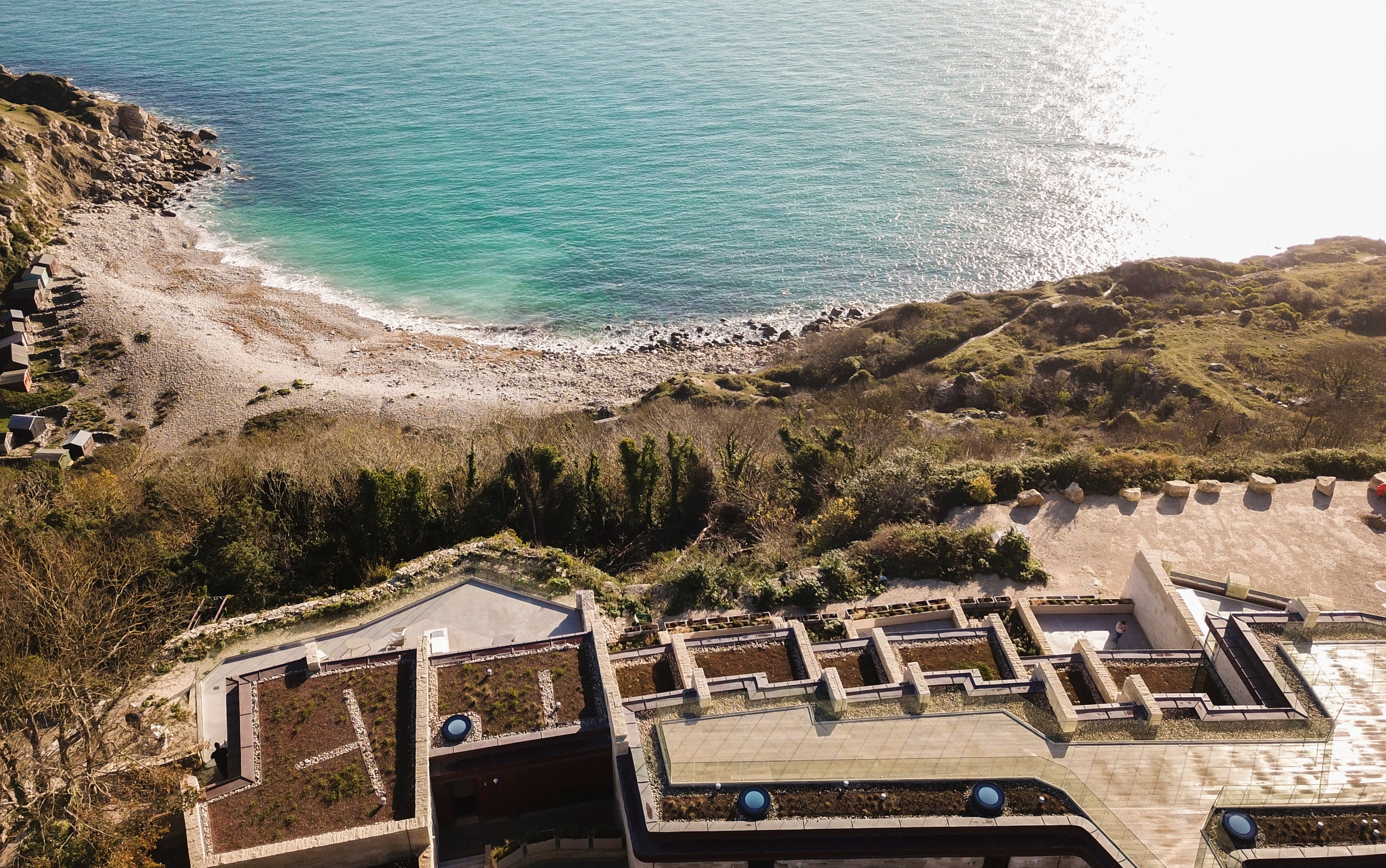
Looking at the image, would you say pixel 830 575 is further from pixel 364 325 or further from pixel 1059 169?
pixel 1059 169

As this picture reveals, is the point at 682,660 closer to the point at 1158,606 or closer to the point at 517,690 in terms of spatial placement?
the point at 517,690

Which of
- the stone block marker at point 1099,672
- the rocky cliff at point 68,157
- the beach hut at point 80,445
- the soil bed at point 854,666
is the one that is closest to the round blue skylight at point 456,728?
the soil bed at point 854,666

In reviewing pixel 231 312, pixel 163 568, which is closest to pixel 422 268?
pixel 231 312

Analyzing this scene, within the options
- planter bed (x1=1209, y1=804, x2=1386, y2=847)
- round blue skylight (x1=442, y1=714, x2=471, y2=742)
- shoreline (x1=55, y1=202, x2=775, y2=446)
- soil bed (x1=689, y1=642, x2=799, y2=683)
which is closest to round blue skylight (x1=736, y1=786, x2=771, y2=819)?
soil bed (x1=689, y1=642, x2=799, y2=683)

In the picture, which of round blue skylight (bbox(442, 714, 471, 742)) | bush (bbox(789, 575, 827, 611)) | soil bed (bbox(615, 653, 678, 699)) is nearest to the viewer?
round blue skylight (bbox(442, 714, 471, 742))

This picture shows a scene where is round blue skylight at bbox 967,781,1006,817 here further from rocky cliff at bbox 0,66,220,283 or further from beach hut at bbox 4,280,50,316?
rocky cliff at bbox 0,66,220,283

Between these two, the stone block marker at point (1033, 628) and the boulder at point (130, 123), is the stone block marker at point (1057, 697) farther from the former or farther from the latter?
the boulder at point (130, 123)
